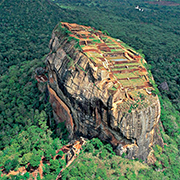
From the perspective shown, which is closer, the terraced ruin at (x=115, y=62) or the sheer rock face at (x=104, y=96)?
the sheer rock face at (x=104, y=96)

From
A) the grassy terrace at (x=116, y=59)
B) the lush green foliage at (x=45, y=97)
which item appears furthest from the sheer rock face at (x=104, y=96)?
the lush green foliage at (x=45, y=97)

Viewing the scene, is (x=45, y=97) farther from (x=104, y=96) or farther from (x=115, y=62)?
(x=104, y=96)

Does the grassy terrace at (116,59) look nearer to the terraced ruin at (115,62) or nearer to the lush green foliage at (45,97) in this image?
the terraced ruin at (115,62)

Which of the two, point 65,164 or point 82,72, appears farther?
point 82,72

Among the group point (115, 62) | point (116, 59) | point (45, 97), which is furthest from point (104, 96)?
point (45, 97)

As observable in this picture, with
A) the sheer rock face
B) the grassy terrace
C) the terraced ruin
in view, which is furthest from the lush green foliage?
the grassy terrace

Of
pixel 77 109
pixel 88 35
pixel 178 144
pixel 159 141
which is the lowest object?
pixel 178 144

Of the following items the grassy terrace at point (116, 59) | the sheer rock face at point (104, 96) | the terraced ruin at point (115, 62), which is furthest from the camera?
the grassy terrace at point (116, 59)

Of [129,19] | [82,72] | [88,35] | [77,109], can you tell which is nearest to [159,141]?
[77,109]

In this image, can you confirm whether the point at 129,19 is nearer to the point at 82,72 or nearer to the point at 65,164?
the point at 82,72
